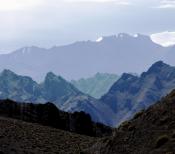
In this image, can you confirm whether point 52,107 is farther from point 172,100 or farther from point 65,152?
point 172,100

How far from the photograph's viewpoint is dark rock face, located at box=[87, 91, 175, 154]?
43.3 metres

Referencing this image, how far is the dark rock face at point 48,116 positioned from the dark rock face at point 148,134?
53944mm

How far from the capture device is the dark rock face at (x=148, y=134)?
142ft

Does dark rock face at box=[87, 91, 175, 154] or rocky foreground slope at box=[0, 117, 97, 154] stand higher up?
→ dark rock face at box=[87, 91, 175, 154]

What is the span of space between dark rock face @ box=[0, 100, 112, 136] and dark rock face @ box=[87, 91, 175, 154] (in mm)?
53944

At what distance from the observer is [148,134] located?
4716 cm

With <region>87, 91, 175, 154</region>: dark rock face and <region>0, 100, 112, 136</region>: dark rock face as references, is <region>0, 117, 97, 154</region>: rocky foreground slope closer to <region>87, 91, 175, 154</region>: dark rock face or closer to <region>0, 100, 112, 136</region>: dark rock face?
<region>87, 91, 175, 154</region>: dark rock face

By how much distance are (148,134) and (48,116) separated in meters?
65.1

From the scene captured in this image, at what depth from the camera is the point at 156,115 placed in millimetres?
49969

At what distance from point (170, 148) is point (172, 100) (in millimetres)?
10400

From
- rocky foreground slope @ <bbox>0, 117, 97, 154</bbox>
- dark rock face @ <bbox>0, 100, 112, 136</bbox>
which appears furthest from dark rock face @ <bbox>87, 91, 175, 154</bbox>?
dark rock face @ <bbox>0, 100, 112, 136</bbox>

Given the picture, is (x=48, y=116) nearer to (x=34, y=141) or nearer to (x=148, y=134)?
(x=34, y=141)

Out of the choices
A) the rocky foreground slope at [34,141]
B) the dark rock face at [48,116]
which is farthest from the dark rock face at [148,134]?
the dark rock face at [48,116]

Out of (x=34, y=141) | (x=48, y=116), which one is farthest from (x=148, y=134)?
(x=48, y=116)
